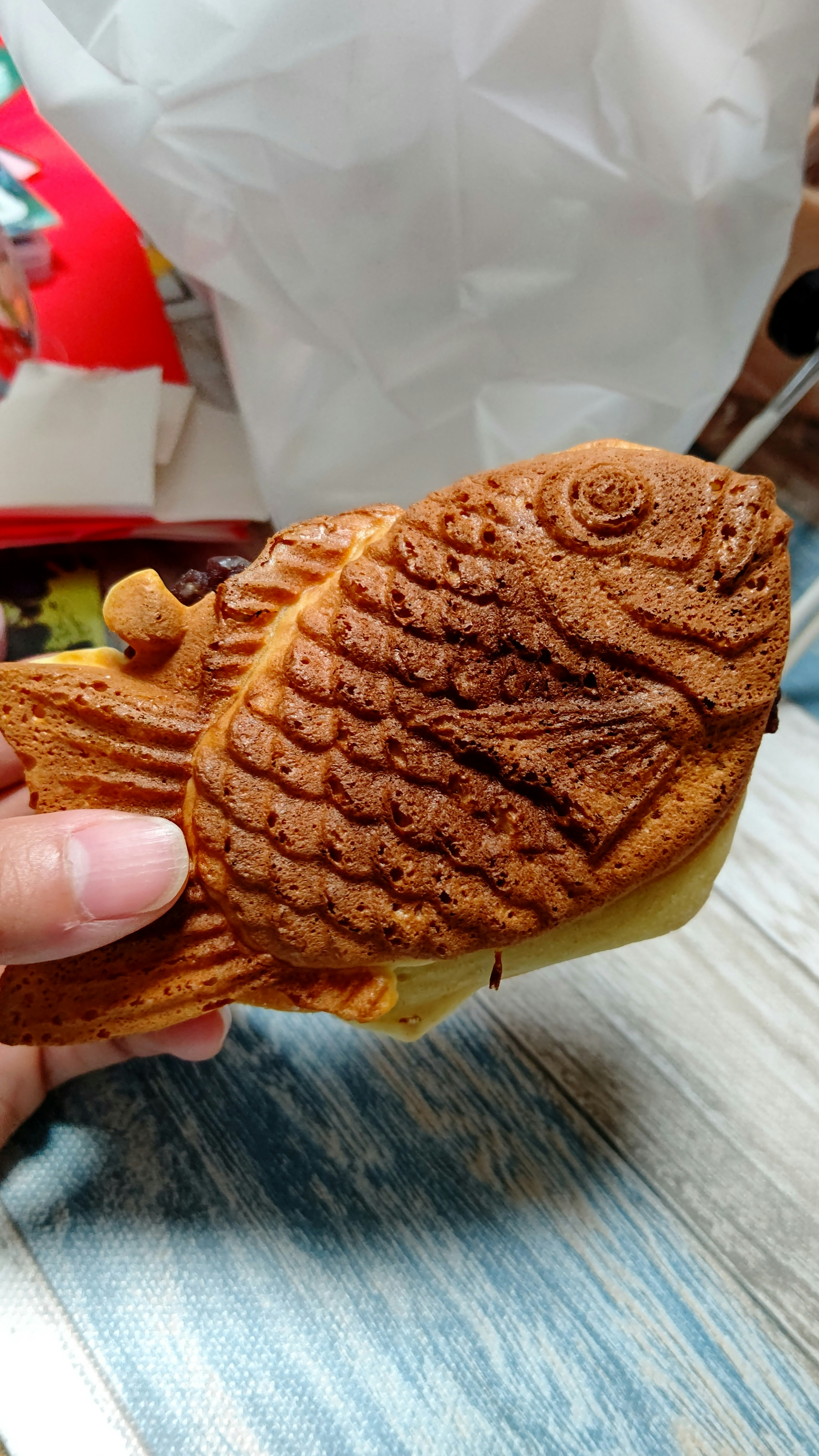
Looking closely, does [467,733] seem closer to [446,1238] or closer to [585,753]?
[585,753]

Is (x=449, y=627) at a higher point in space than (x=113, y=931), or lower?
Result: higher

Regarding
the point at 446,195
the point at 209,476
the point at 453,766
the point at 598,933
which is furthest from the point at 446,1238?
the point at 446,195

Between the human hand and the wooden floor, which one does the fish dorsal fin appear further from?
the wooden floor

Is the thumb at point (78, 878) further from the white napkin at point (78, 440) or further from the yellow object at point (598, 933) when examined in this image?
the white napkin at point (78, 440)

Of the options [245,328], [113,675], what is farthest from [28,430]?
[113,675]

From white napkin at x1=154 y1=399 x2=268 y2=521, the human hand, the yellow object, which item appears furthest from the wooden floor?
white napkin at x1=154 y1=399 x2=268 y2=521

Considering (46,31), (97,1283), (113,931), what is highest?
(46,31)

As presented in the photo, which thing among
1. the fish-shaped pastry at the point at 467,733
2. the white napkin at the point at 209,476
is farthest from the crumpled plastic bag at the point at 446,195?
the fish-shaped pastry at the point at 467,733

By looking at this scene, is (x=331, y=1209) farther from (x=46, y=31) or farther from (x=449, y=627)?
(x=46, y=31)
